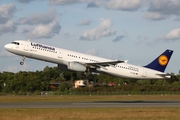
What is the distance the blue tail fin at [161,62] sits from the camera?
235 ft

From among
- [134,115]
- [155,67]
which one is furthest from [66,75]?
[134,115]

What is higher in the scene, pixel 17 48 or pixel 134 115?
pixel 17 48

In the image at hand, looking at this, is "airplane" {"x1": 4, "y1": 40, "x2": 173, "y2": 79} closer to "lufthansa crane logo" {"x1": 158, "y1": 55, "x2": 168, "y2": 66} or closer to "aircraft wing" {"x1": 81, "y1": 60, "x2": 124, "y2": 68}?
"aircraft wing" {"x1": 81, "y1": 60, "x2": 124, "y2": 68}

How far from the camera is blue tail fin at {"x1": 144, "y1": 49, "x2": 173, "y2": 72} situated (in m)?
71.5

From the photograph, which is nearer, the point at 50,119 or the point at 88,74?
the point at 50,119

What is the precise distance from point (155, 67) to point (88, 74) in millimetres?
14214

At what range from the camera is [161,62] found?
72688mm

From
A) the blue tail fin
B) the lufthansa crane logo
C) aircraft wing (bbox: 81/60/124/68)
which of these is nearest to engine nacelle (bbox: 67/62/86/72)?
aircraft wing (bbox: 81/60/124/68)

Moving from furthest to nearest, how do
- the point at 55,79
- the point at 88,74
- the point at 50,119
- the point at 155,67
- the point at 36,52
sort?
1. the point at 55,79
2. the point at 155,67
3. the point at 88,74
4. the point at 36,52
5. the point at 50,119

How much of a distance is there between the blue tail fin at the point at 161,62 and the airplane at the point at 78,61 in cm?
25

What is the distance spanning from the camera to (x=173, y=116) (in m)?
34.8

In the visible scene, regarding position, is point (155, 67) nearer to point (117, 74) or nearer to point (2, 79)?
point (117, 74)

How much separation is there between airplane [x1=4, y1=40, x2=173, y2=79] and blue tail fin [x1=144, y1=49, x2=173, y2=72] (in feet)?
0.82

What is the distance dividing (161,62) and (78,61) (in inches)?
705
